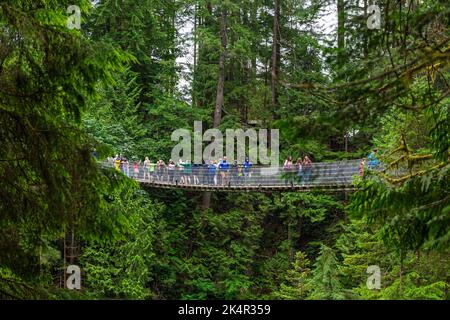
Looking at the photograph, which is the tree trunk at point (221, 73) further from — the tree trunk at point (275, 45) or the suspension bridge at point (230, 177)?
the suspension bridge at point (230, 177)

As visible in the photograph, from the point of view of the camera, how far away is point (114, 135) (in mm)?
17656

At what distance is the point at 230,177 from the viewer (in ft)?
49.7

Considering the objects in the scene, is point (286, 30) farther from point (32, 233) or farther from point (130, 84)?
point (32, 233)

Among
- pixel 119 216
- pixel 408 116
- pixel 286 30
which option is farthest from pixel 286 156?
pixel 119 216

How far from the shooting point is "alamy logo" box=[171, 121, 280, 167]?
62.4 feet

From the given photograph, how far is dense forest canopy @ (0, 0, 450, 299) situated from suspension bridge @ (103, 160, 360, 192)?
0.96 m

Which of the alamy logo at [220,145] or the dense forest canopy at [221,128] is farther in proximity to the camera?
the alamy logo at [220,145]

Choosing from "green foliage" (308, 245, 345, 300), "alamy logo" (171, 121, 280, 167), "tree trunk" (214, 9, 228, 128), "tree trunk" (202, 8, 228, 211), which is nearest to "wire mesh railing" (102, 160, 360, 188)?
"green foliage" (308, 245, 345, 300)

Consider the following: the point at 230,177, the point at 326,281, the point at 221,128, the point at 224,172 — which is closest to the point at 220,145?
the point at 221,128

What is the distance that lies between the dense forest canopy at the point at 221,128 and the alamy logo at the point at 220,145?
1.39ft

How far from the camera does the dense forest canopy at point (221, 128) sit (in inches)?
152

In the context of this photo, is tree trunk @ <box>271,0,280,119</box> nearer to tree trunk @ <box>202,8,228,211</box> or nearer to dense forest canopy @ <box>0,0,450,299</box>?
dense forest canopy @ <box>0,0,450,299</box>

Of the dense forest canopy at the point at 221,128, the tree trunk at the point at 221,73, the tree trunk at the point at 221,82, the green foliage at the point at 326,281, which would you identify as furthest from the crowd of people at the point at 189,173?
the tree trunk at the point at 221,73

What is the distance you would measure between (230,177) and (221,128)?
4.75 metres
